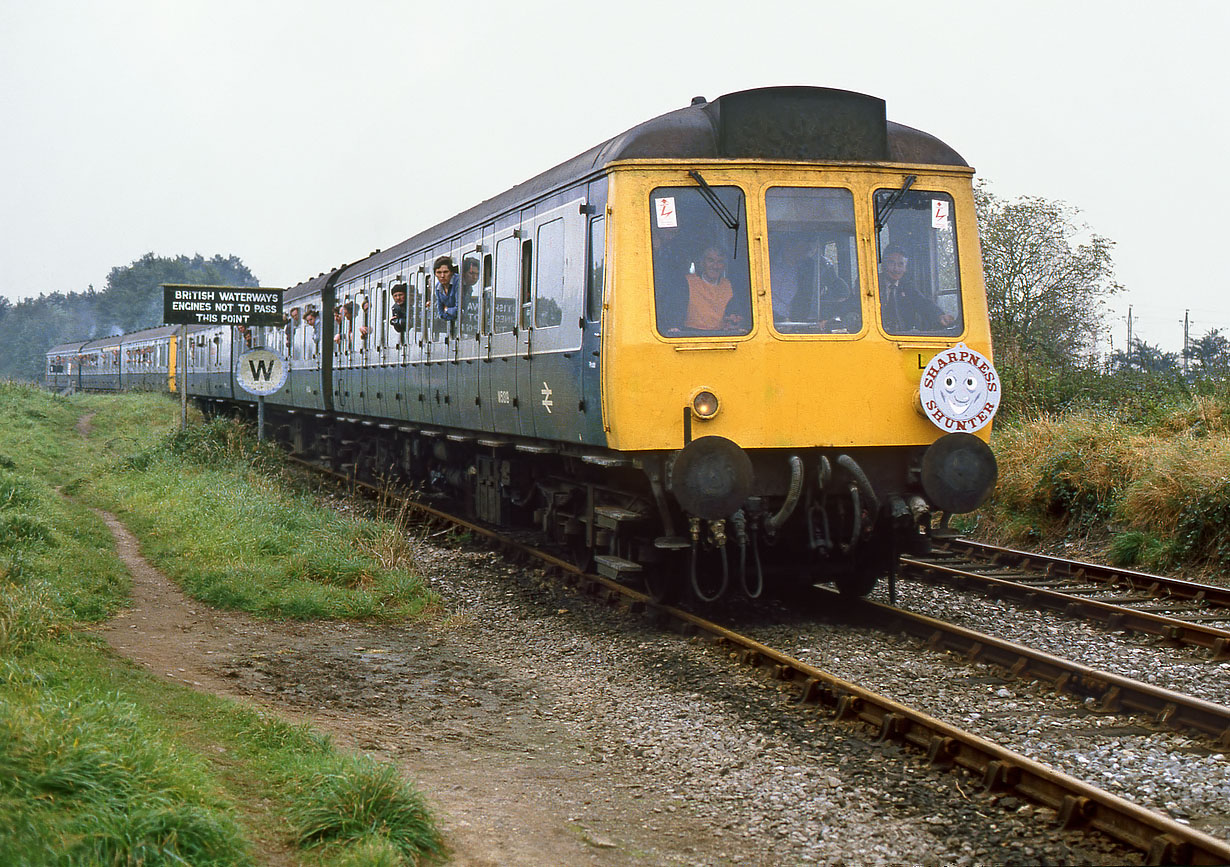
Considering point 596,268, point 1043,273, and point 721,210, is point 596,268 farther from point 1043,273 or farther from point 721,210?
point 1043,273

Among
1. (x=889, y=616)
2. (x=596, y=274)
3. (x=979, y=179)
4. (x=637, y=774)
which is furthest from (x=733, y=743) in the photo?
(x=979, y=179)

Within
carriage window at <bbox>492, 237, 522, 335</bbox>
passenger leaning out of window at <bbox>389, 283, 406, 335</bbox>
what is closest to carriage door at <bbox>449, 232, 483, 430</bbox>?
carriage window at <bbox>492, 237, 522, 335</bbox>

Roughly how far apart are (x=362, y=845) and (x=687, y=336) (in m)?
4.65

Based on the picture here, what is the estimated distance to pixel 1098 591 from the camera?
9977 millimetres

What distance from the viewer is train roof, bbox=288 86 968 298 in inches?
328

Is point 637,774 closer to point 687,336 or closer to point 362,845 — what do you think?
point 362,845

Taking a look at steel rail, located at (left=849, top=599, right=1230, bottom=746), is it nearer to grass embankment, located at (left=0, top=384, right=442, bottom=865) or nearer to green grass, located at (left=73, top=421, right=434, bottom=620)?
grass embankment, located at (left=0, top=384, right=442, bottom=865)

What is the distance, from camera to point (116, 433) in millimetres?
29828

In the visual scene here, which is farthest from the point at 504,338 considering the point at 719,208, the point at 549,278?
the point at 719,208

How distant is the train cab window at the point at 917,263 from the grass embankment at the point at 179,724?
13.9ft

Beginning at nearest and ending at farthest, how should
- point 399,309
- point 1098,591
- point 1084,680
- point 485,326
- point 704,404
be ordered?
point 1084,680, point 704,404, point 1098,591, point 485,326, point 399,309

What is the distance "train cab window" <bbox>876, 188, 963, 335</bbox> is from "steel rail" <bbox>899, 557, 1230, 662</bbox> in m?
2.20

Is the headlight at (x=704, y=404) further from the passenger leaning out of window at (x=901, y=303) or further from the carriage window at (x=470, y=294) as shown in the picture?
the carriage window at (x=470, y=294)

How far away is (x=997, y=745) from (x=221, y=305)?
1480 centimetres
